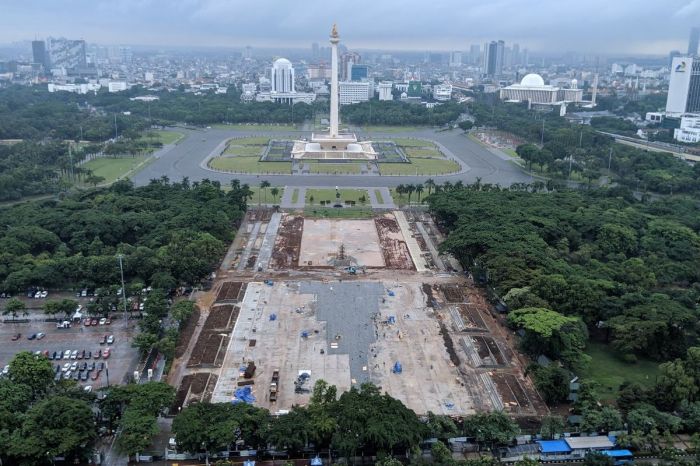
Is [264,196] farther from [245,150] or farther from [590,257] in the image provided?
[590,257]

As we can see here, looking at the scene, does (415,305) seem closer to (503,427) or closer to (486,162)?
(503,427)

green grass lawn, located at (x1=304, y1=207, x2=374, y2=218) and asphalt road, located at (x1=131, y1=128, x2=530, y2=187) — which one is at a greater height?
asphalt road, located at (x1=131, y1=128, x2=530, y2=187)

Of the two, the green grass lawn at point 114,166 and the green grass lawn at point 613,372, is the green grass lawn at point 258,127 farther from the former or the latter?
the green grass lawn at point 613,372

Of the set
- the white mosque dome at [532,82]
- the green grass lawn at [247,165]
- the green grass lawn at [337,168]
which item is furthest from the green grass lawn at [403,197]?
the white mosque dome at [532,82]

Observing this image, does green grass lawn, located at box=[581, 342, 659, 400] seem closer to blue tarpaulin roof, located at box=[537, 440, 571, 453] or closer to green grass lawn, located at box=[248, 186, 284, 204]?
blue tarpaulin roof, located at box=[537, 440, 571, 453]

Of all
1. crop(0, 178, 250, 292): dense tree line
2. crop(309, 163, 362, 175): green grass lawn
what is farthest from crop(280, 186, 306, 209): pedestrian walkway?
crop(309, 163, 362, 175): green grass lawn

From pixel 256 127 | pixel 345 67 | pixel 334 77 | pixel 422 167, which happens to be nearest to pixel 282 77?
pixel 256 127
